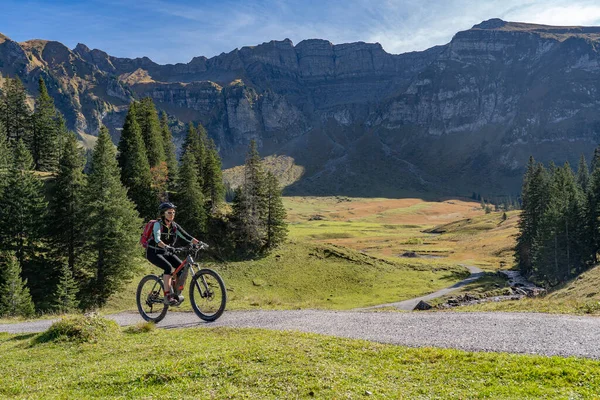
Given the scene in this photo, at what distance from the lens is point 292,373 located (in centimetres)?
884

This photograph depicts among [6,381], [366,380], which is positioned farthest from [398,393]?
[6,381]

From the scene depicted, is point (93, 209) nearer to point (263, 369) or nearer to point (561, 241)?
point (263, 369)

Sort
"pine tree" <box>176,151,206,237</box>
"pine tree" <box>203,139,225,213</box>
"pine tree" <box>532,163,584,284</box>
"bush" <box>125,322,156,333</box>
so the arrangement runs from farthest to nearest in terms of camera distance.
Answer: "pine tree" <box>203,139,225,213</box> → "pine tree" <box>532,163,584,284</box> → "pine tree" <box>176,151,206,237</box> → "bush" <box>125,322,156,333</box>

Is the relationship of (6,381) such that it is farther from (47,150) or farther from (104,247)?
(47,150)

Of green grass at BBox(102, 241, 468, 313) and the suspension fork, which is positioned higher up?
the suspension fork

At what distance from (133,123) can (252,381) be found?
63671 millimetres

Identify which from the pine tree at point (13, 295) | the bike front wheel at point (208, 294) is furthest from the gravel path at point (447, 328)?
the pine tree at point (13, 295)

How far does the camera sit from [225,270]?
61.4m

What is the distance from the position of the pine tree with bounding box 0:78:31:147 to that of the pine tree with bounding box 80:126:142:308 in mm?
39028

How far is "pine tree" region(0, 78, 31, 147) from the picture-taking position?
69.8 m

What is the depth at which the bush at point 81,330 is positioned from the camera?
13.2m

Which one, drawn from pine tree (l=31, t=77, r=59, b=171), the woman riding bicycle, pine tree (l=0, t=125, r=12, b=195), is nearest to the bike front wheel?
the woman riding bicycle

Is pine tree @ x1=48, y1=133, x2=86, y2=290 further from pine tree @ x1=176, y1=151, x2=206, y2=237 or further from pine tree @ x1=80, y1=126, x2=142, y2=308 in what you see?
pine tree @ x1=176, y1=151, x2=206, y2=237

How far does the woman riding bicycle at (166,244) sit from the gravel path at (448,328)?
1887 millimetres
